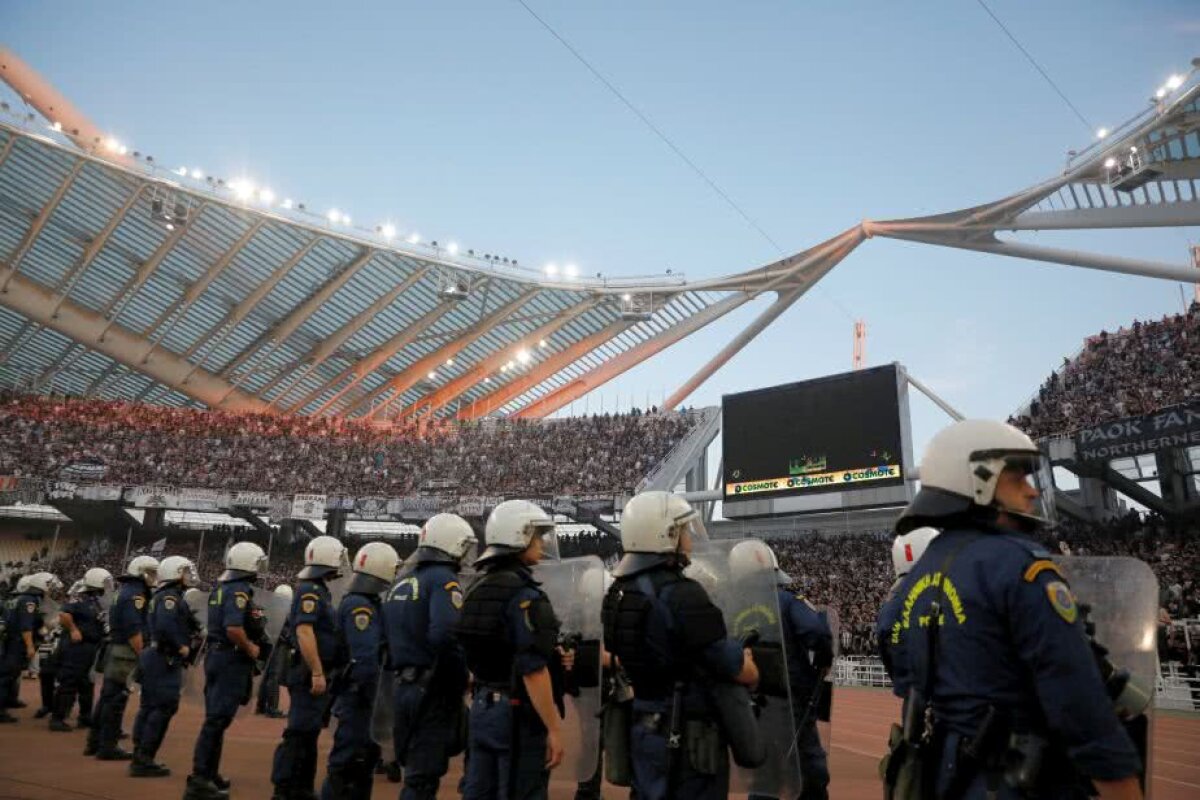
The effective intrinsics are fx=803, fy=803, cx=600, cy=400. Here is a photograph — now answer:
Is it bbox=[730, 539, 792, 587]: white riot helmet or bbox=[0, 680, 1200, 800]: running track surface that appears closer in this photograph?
bbox=[730, 539, 792, 587]: white riot helmet

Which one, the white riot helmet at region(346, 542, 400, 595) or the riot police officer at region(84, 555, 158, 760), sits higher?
the white riot helmet at region(346, 542, 400, 595)

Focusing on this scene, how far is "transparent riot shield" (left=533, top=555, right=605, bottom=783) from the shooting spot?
462 centimetres

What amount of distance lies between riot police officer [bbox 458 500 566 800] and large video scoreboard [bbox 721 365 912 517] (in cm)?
2228

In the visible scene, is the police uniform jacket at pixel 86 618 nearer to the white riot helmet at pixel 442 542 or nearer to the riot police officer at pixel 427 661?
the riot police officer at pixel 427 661

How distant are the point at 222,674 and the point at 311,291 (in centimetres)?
3021

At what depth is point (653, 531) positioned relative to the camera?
12.3ft

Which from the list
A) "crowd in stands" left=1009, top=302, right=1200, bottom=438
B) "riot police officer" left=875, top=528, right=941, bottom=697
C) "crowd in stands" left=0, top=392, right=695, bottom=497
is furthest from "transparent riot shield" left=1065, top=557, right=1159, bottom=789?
"crowd in stands" left=0, top=392, right=695, bottom=497

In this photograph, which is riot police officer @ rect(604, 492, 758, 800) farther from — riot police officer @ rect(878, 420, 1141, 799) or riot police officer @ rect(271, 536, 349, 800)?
riot police officer @ rect(271, 536, 349, 800)

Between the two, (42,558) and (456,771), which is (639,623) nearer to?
(456,771)

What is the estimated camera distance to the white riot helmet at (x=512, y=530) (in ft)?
13.7

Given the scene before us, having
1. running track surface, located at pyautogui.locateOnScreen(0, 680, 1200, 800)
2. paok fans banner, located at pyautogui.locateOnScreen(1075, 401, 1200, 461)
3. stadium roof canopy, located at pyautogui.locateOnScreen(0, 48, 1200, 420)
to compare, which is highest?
stadium roof canopy, located at pyautogui.locateOnScreen(0, 48, 1200, 420)

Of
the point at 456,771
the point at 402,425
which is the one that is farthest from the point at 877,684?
the point at 402,425

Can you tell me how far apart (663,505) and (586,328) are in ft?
110

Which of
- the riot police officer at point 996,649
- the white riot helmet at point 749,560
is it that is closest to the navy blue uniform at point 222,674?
the white riot helmet at point 749,560
